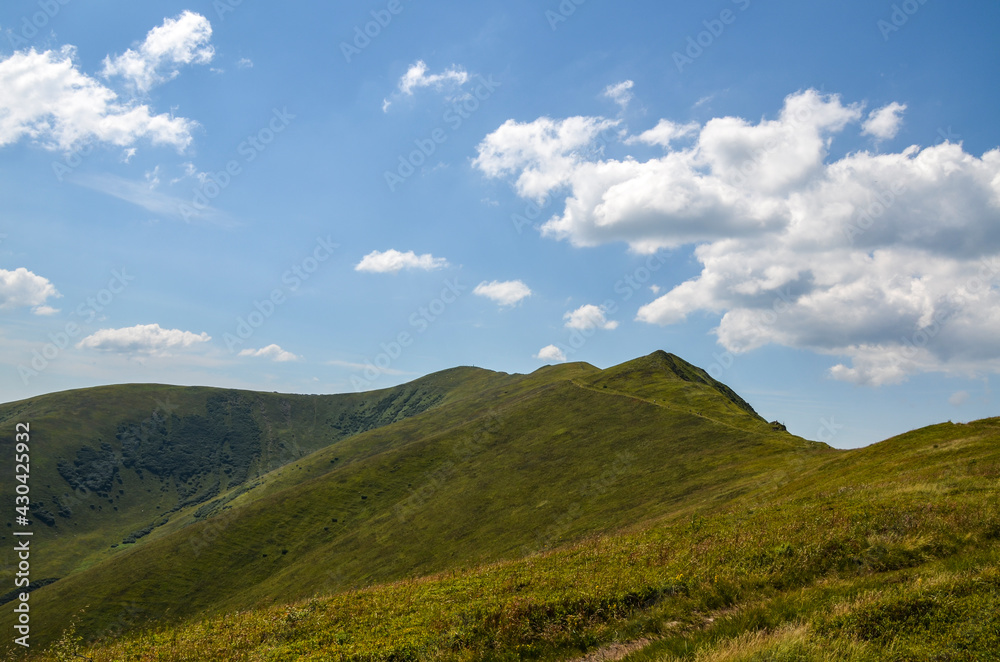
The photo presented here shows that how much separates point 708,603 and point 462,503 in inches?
4467

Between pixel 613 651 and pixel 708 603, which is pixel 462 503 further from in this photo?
pixel 613 651

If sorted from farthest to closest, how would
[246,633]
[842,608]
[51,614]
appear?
[51,614] < [246,633] < [842,608]

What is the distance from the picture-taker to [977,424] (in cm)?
4544

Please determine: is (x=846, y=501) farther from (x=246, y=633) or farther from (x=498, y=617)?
(x=246, y=633)

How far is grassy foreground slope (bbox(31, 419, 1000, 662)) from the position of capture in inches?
412

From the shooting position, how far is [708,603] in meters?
13.7

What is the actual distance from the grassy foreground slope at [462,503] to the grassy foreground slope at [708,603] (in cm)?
4583

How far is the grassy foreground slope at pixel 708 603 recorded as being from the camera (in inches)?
412

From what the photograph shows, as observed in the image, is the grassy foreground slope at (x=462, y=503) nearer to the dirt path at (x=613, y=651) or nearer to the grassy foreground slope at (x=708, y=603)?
the grassy foreground slope at (x=708, y=603)

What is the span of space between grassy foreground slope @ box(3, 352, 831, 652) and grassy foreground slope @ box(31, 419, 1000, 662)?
45.8m

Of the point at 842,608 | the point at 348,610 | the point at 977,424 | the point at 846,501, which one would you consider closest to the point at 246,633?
the point at 348,610

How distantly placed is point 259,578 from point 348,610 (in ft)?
430

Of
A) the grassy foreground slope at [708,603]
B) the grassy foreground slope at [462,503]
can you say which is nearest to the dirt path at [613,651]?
the grassy foreground slope at [708,603]

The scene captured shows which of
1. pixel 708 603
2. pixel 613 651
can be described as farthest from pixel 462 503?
pixel 613 651
